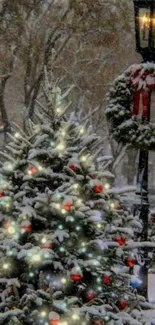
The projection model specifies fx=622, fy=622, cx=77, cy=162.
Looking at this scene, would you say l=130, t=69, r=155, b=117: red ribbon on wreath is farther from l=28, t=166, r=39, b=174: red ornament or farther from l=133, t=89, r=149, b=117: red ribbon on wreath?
l=28, t=166, r=39, b=174: red ornament

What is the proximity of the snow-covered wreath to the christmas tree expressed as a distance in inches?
141

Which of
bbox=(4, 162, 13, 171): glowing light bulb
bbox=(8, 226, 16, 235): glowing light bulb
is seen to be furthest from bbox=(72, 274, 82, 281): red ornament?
bbox=(4, 162, 13, 171): glowing light bulb

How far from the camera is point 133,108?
10820 millimetres

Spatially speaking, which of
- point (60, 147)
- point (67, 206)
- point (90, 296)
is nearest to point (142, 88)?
point (60, 147)

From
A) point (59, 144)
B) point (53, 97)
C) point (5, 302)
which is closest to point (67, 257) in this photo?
point (5, 302)

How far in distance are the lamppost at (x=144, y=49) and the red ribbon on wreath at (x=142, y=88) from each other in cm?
20

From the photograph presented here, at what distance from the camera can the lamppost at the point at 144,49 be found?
1030 cm

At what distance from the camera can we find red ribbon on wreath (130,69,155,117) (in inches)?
415

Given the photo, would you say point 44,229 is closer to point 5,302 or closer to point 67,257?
point 67,257

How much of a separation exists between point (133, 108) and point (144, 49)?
1025 mm

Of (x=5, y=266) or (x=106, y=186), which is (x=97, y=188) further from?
(x=5, y=266)

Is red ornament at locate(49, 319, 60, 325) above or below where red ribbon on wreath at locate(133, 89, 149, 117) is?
below

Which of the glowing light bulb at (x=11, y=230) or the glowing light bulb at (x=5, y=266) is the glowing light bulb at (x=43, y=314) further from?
the glowing light bulb at (x=11, y=230)

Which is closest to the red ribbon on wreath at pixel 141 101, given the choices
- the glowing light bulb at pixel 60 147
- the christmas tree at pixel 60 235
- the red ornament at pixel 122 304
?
the christmas tree at pixel 60 235
